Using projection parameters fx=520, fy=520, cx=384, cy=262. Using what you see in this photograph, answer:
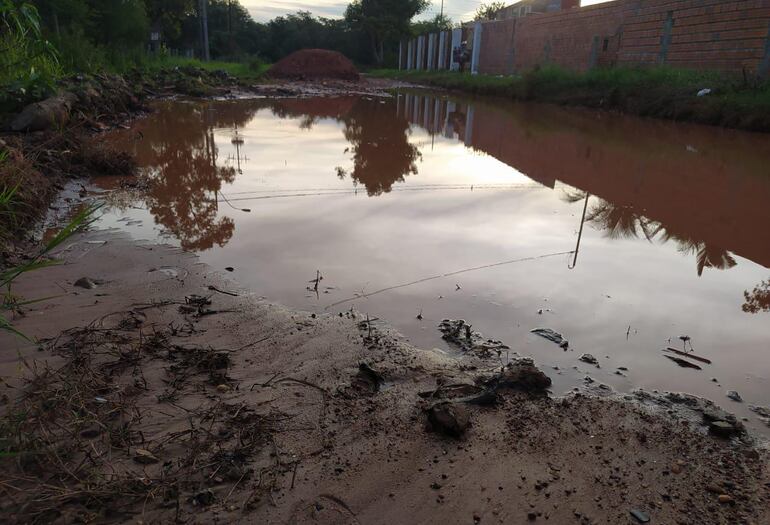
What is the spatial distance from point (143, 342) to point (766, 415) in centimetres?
277

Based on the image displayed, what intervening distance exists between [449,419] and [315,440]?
0.50 metres

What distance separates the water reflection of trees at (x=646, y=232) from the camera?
4.06m

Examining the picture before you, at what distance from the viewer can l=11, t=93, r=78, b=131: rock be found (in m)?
6.62

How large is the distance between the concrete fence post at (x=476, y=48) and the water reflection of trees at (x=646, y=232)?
26562mm

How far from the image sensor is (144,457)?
175 centimetres

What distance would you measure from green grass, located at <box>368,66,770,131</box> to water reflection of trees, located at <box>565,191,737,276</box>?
7450mm

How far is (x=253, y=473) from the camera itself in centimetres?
173

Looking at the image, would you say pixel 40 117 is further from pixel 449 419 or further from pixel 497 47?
pixel 497 47

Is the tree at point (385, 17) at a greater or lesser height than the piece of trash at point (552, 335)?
greater

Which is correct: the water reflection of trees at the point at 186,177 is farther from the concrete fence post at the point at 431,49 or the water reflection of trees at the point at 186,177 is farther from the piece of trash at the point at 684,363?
the concrete fence post at the point at 431,49

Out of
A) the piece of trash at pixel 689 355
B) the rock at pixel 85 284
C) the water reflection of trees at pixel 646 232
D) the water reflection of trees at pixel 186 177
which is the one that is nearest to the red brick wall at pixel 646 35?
the water reflection of trees at pixel 646 232

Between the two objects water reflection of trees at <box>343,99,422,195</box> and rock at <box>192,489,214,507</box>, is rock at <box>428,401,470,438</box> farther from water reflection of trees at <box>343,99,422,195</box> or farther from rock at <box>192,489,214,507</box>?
water reflection of trees at <box>343,99,422,195</box>

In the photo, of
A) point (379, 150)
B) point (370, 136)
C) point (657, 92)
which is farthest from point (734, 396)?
point (657, 92)

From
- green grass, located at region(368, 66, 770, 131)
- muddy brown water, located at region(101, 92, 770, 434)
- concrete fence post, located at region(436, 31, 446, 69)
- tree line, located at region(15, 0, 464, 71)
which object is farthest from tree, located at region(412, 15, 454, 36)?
muddy brown water, located at region(101, 92, 770, 434)
